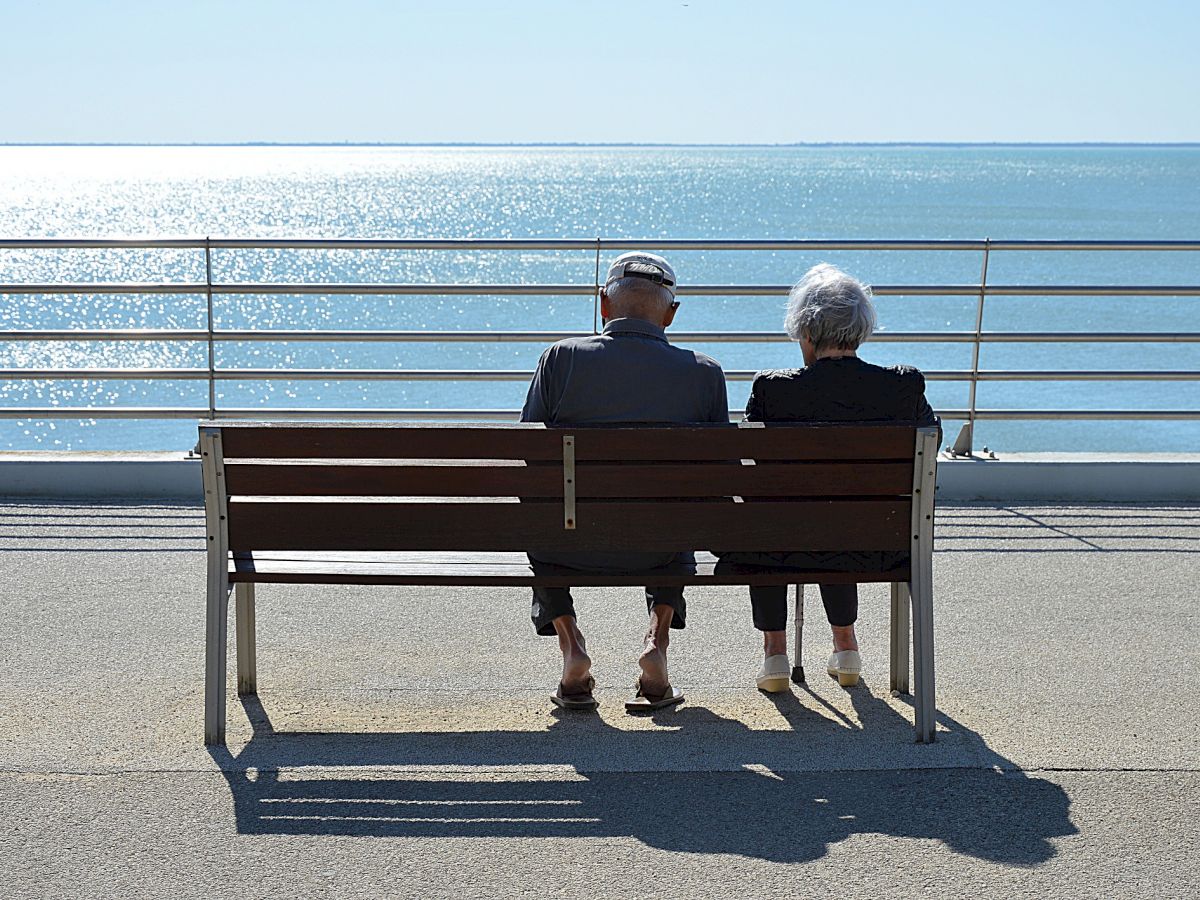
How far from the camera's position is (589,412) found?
4344 mm

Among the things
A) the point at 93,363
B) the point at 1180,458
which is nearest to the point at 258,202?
the point at 93,363

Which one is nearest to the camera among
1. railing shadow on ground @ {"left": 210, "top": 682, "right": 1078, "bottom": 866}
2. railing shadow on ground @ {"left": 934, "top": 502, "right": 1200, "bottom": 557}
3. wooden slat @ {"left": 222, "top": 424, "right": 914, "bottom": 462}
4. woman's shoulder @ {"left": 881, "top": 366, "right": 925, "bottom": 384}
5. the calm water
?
railing shadow on ground @ {"left": 210, "top": 682, "right": 1078, "bottom": 866}

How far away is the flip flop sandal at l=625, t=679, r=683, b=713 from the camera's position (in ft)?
14.3

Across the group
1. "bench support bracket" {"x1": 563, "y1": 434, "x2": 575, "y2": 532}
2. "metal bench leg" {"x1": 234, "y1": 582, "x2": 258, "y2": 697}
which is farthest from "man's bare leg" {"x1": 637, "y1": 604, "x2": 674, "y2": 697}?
"metal bench leg" {"x1": 234, "y1": 582, "x2": 258, "y2": 697}

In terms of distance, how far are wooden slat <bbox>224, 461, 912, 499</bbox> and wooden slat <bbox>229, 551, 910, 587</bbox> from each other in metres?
0.23

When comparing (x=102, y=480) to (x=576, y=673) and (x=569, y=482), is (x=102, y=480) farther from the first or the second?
(x=569, y=482)

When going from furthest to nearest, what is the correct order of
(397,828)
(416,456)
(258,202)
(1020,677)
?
(258,202)
(1020,677)
(416,456)
(397,828)

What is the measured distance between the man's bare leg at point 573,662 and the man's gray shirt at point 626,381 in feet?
1.94

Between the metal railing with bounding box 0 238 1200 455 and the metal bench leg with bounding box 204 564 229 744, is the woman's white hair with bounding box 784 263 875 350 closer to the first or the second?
the metal bench leg with bounding box 204 564 229 744

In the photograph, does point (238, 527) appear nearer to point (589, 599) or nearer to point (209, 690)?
point (209, 690)

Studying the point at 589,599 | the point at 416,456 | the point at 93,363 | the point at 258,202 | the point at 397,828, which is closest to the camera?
the point at 397,828

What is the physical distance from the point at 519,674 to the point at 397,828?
1239mm

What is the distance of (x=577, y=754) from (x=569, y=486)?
68 cm

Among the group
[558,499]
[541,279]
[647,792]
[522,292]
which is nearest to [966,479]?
[522,292]
